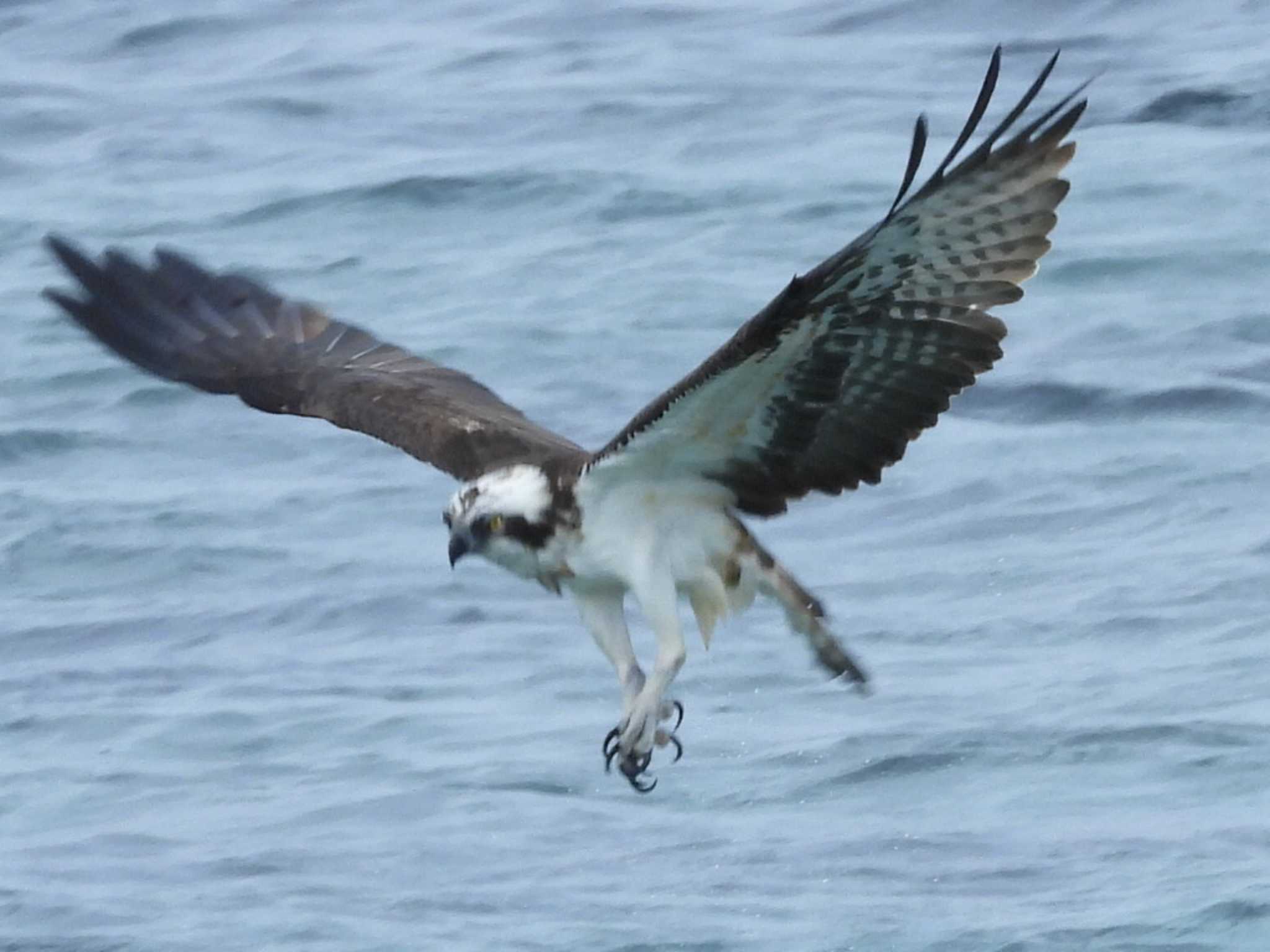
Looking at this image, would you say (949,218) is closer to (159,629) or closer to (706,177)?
(159,629)

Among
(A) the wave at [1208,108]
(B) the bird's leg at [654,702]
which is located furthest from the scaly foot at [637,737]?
(A) the wave at [1208,108]

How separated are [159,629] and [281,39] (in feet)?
24.2

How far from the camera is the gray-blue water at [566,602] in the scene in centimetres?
998

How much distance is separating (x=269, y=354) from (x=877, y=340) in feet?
9.70

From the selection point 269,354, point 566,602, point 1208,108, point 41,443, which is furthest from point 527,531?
point 1208,108

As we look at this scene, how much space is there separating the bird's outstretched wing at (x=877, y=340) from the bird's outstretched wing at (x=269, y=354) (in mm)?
1074

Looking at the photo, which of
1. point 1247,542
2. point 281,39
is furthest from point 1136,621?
point 281,39

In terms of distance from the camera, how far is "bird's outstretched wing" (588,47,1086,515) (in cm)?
688

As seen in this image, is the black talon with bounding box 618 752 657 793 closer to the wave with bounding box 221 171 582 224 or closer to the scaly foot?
the scaly foot

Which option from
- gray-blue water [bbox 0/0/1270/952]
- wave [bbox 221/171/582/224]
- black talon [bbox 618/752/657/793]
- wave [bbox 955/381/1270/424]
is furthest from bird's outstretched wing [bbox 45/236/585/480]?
wave [bbox 221/171/582/224]

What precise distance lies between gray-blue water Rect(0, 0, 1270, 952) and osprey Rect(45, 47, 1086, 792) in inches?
62.3

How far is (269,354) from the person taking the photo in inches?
377

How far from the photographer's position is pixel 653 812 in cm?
1037

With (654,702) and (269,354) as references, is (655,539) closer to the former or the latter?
(654,702)
